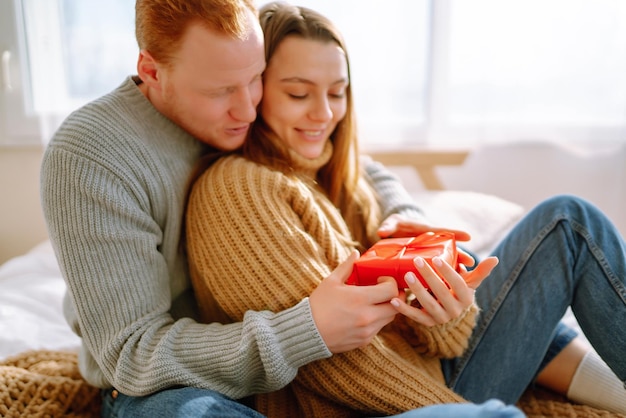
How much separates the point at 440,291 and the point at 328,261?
205 millimetres

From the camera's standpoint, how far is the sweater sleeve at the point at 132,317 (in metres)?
0.79

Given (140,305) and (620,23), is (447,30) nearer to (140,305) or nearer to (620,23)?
(620,23)

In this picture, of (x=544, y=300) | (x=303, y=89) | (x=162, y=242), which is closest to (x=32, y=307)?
(x=162, y=242)

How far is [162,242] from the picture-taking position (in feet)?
3.10

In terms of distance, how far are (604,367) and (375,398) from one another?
0.53m

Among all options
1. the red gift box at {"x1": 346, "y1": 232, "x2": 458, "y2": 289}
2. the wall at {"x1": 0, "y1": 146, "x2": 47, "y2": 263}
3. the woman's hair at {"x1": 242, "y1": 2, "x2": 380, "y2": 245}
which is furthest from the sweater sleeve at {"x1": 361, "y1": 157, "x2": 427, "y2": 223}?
the wall at {"x1": 0, "y1": 146, "x2": 47, "y2": 263}

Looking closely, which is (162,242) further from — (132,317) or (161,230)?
(132,317)

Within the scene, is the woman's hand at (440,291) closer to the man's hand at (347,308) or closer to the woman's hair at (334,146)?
the man's hand at (347,308)

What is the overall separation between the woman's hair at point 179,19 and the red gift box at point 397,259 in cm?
39

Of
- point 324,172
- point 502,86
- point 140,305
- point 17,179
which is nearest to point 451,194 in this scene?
point 502,86

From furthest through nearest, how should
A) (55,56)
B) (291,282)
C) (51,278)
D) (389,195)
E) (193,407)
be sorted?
(55,56)
(51,278)
(389,195)
(291,282)
(193,407)

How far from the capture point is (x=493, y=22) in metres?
1.82

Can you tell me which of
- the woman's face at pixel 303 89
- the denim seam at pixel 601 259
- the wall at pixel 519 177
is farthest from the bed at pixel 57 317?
the woman's face at pixel 303 89

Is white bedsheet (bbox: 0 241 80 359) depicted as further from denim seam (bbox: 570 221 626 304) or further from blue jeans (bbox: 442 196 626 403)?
denim seam (bbox: 570 221 626 304)
